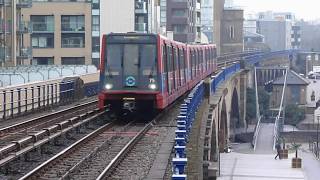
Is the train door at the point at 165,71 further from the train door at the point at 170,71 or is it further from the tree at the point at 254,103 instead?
the tree at the point at 254,103

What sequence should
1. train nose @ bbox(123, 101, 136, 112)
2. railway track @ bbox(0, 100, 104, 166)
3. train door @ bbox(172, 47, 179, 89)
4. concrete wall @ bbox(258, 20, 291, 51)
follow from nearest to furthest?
railway track @ bbox(0, 100, 104, 166) < train nose @ bbox(123, 101, 136, 112) < train door @ bbox(172, 47, 179, 89) < concrete wall @ bbox(258, 20, 291, 51)

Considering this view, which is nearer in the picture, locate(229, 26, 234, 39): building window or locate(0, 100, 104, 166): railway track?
locate(0, 100, 104, 166): railway track

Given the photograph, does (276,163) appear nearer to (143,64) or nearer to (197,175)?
(143,64)


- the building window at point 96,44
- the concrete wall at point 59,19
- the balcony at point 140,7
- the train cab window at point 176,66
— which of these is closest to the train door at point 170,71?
the train cab window at point 176,66

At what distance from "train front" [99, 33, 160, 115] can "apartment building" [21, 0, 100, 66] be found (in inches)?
1445

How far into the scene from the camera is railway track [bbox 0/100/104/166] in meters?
14.6

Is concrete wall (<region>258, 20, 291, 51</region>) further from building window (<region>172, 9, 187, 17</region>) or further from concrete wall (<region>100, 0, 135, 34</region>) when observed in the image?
concrete wall (<region>100, 0, 135, 34</region>)

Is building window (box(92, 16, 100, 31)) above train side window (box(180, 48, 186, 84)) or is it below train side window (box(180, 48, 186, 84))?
above

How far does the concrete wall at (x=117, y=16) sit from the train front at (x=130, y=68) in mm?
37458

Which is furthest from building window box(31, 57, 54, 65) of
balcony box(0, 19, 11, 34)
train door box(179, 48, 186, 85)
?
train door box(179, 48, 186, 85)

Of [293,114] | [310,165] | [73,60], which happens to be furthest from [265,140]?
[73,60]

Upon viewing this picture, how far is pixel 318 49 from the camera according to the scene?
18550cm

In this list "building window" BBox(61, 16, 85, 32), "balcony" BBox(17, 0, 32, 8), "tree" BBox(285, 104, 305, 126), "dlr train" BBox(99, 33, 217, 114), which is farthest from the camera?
"tree" BBox(285, 104, 305, 126)

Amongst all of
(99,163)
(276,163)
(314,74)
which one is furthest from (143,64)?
(314,74)
